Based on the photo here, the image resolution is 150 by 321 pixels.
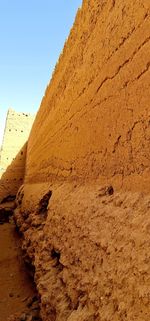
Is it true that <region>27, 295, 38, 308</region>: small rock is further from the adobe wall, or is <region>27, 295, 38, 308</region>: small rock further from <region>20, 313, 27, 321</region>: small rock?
the adobe wall

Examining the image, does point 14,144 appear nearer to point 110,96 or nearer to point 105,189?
point 110,96

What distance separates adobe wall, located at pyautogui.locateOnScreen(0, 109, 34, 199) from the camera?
37.3 feet

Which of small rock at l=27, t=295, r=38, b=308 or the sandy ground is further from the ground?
small rock at l=27, t=295, r=38, b=308

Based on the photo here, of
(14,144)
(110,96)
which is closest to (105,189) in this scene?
(110,96)

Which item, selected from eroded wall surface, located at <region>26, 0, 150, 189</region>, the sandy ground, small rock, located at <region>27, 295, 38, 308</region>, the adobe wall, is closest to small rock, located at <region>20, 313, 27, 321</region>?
the sandy ground

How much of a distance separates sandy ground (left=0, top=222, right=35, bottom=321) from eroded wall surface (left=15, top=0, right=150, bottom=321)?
0.58 m

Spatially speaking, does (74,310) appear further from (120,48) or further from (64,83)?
(64,83)

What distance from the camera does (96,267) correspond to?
57.8 inches

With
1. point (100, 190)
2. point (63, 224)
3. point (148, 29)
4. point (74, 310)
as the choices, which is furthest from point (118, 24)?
point (74, 310)

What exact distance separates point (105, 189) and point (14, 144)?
36.9 feet

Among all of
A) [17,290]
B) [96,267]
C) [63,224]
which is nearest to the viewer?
[96,267]

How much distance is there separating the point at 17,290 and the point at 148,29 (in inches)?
109

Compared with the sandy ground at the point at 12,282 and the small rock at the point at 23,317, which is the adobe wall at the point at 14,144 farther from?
the small rock at the point at 23,317

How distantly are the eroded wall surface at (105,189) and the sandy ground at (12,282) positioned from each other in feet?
1.89
